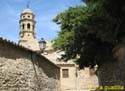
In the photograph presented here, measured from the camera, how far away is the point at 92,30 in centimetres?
1423

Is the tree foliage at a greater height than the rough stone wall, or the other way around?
the tree foliage

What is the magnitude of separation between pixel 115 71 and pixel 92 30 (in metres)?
2.25

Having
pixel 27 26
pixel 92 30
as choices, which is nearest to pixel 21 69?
pixel 92 30

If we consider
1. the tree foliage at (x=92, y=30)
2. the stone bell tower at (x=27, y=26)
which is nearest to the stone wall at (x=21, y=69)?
the tree foliage at (x=92, y=30)

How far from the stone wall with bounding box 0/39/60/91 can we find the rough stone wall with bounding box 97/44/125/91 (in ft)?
10.5

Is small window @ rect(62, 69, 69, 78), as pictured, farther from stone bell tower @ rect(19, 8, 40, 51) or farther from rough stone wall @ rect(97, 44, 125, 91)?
rough stone wall @ rect(97, 44, 125, 91)

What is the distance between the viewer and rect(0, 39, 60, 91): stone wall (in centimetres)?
1194

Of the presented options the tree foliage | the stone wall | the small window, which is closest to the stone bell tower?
the small window

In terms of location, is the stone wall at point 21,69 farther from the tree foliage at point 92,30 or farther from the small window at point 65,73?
the small window at point 65,73

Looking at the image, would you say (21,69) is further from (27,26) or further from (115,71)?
(27,26)

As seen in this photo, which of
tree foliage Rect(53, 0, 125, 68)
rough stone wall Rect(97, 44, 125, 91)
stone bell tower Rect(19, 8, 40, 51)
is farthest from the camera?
stone bell tower Rect(19, 8, 40, 51)

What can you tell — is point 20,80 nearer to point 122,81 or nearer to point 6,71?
point 6,71

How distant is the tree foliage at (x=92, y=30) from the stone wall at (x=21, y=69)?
1966 mm

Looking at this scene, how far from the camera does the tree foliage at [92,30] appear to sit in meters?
12.6
